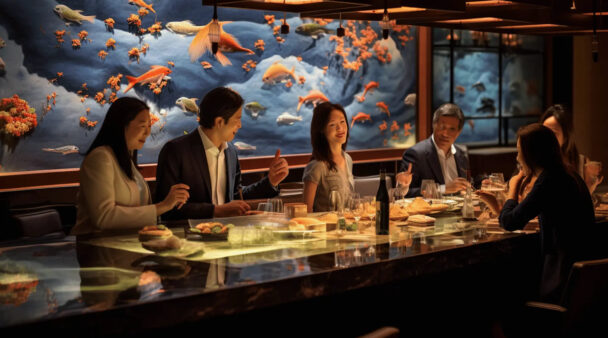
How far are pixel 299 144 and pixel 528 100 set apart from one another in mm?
4387

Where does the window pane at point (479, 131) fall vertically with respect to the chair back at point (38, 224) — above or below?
above

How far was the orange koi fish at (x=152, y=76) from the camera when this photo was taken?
21.7 feet

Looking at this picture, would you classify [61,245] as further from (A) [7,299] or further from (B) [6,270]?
(A) [7,299]

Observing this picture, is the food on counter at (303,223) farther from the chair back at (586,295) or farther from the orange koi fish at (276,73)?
the orange koi fish at (276,73)

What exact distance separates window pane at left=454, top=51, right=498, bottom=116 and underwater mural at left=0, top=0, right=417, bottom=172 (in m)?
0.99

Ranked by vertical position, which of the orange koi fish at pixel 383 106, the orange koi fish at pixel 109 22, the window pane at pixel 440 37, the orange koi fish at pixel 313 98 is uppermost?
the window pane at pixel 440 37

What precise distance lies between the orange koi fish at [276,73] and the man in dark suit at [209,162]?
3132 mm

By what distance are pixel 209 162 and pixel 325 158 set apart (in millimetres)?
809

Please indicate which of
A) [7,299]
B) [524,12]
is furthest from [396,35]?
[7,299]

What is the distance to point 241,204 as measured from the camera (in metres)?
4.01

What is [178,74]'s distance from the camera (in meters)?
6.93

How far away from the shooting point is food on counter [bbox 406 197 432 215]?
408 centimetres

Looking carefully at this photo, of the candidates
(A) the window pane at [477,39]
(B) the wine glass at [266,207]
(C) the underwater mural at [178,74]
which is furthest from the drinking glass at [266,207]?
(A) the window pane at [477,39]

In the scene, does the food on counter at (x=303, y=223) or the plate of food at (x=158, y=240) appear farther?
the food on counter at (x=303, y=223)
